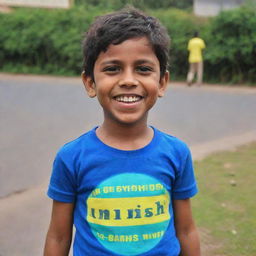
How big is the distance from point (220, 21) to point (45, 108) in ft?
23.0

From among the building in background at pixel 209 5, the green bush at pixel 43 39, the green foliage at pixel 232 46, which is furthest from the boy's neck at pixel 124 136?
the building in background at pixel 209 5

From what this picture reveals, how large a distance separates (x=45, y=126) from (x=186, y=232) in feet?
18.3

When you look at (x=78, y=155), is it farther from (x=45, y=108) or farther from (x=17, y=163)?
(x=45, y=108)

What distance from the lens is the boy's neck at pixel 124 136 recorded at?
5.74ft

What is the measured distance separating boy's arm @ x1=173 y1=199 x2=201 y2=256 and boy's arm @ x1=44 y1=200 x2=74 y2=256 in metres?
0.45

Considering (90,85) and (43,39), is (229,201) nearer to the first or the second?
(90,85)

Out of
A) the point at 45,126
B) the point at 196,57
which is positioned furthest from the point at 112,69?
the point at 196,57

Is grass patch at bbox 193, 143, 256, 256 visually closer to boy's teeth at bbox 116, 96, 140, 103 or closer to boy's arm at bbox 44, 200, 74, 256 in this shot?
boy's arm at bbox 44, 200, 74, 256

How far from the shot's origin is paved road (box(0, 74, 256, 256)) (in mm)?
3832

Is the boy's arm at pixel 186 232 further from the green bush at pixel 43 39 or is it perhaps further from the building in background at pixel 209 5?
the building in background at pixel 209 5

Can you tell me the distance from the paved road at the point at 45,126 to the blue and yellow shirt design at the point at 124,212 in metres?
1.77

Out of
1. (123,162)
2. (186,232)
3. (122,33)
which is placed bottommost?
(186,232)

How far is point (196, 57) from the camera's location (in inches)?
519

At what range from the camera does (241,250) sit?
10.5 feet
